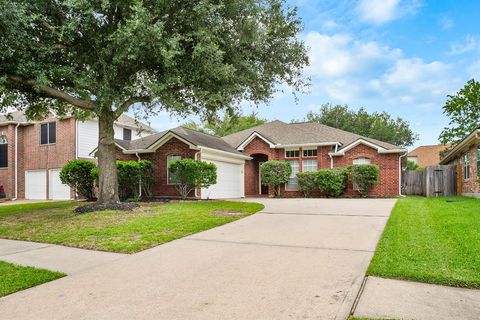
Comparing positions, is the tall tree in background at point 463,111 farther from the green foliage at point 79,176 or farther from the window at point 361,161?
the green foliage at point 79,176

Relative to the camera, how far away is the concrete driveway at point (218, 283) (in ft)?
10.6

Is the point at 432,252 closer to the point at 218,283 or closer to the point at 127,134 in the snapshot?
the point at 218,283

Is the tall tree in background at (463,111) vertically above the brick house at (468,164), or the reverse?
the tall tree in background at (463,111)

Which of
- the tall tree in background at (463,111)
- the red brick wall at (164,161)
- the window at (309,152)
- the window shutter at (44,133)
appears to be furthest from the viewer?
the tall tree in background at (463,111)

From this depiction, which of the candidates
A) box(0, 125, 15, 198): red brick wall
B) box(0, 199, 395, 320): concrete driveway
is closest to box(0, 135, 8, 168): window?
box(0, 125, 15, 198): red brick wall

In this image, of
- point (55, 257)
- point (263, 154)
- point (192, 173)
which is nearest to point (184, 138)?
point (192, 173)

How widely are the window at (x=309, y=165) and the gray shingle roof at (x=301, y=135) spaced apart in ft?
3.96

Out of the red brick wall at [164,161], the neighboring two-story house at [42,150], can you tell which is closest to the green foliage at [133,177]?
the red brick wall at [164,161]

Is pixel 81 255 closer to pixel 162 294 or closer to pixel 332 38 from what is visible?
pixel 162 294

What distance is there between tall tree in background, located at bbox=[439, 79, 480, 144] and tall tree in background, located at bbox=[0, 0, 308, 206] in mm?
20823

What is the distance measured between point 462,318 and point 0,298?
183 inches

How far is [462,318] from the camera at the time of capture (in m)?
2.98

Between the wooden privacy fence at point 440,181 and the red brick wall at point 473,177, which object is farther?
the wooden privacy fence at point 440,181

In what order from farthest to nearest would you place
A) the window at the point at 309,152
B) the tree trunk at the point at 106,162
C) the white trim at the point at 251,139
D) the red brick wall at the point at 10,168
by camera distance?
the red brick wall at the point at 10,168 → the white trim at the point at 251,139 → the window at the point at 309,152 → the tree trunk at the point at 106,162
